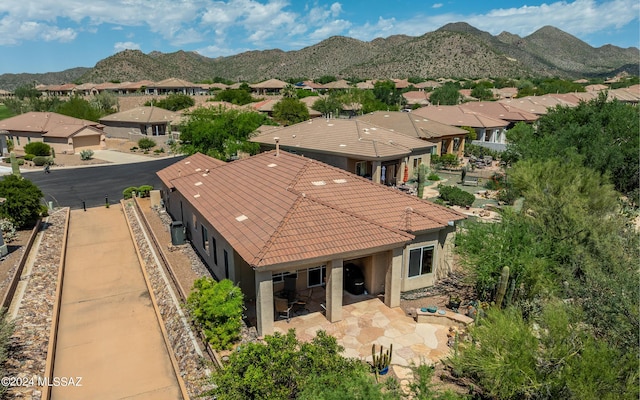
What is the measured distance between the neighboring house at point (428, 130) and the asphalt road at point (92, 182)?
1005 inches

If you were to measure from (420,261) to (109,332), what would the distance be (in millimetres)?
12843

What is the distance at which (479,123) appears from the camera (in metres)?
53.2

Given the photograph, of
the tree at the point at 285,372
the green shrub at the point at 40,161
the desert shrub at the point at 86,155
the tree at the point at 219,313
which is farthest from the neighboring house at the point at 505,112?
the green shrub at the point at 40,161

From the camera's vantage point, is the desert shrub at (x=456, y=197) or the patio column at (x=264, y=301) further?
the desert shrub at (x=456, y=197)

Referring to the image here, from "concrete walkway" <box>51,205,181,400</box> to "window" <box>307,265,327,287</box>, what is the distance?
20.4ft

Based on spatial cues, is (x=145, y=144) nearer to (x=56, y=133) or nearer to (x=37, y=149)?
(x=56, y=133)

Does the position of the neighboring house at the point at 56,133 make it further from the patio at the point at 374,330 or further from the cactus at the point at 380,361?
the cactus at the point at 380,361


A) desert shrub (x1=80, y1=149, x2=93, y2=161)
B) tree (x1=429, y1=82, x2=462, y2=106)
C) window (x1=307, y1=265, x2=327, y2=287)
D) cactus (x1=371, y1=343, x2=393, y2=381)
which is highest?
tree (x1=429, y1=82, x2=462, y2=106)

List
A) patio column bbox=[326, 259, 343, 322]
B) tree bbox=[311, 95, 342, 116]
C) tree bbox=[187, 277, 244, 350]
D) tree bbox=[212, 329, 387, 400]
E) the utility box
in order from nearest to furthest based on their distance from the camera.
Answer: tree bbox=[212, 329, 387, 400], tree bbox=[187, 277, 244, 350], patio column bbox=[326, 259, 343, 322], the utility box, tree bbox=[311, 95, 342, 116]

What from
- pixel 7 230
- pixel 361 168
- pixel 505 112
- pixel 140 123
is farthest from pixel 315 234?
pixel 140 123

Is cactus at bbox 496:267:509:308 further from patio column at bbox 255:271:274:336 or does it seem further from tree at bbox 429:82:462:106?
tree at bbox 429:82:462:106

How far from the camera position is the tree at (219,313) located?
542 inches

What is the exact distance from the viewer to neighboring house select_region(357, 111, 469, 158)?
4381 cm

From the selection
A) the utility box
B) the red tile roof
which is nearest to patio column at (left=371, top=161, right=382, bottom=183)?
the red tile roof
